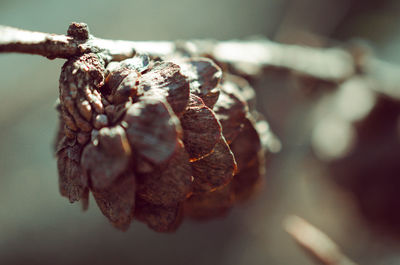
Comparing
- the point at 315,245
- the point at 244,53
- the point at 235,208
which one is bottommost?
the point at 235,208

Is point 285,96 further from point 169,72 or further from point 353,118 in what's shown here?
point 169,72

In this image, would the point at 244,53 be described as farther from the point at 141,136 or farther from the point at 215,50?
the point at 141,136

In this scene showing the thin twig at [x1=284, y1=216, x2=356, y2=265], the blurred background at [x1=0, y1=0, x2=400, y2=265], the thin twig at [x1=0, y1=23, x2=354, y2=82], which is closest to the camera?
the thin twig at [x1=0, y1=23, x2=354, y2=82]

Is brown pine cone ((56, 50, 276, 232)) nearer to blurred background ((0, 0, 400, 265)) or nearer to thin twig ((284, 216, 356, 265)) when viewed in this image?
thin twig ((284, 216, 356, 265))

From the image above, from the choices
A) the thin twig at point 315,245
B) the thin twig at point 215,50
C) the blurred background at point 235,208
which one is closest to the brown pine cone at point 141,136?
the thin twig at point 215,50

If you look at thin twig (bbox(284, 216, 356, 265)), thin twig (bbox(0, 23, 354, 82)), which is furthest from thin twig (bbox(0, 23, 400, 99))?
thin twig (bbox(284, 216, 356, 265))

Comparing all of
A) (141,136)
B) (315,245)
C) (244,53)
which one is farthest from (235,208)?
(141,136)
